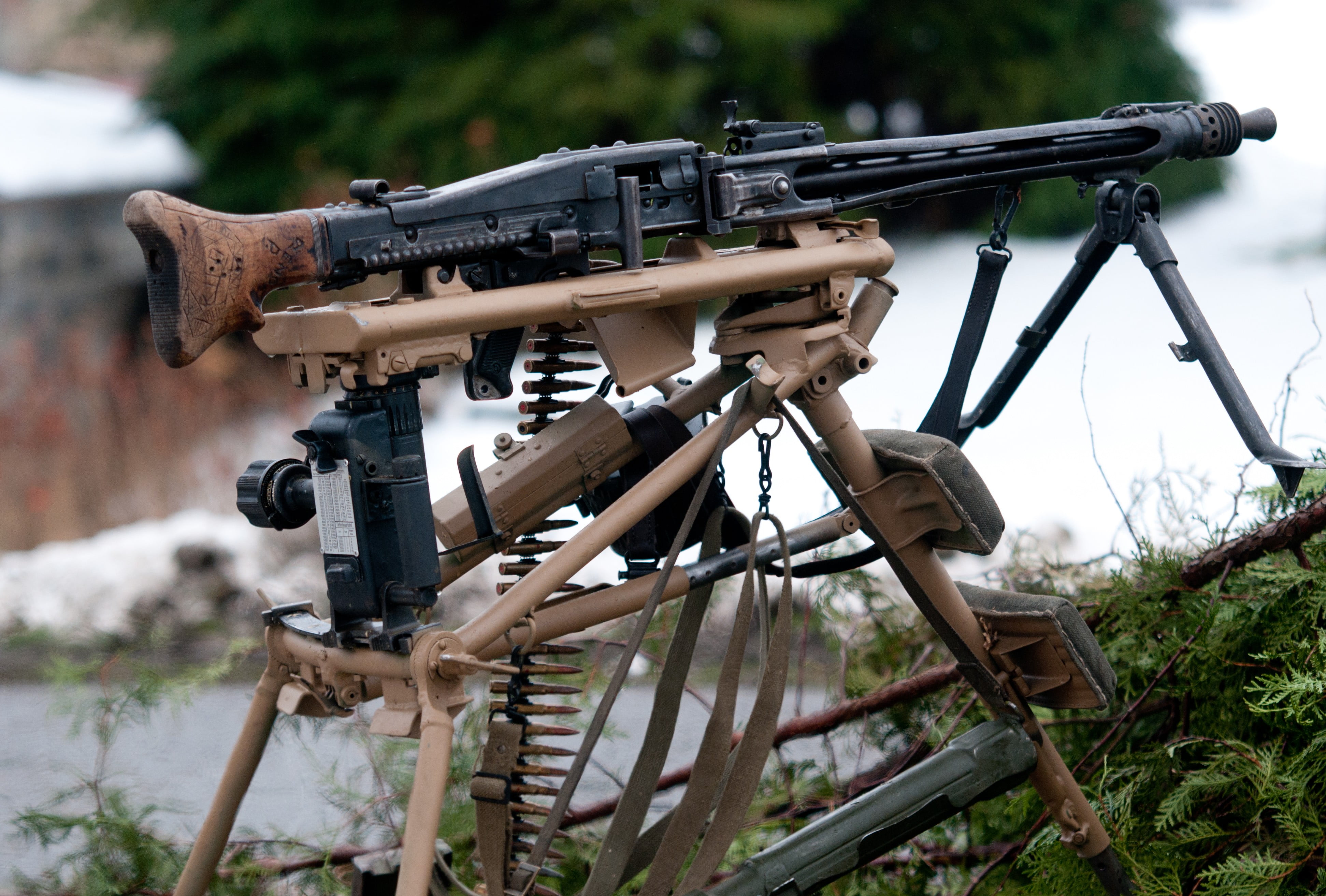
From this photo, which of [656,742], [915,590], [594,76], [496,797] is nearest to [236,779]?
[496,797]

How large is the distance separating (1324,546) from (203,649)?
3.03 metres

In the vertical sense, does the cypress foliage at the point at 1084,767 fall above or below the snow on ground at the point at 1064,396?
below

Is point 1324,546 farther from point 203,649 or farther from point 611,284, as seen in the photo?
point 203,649

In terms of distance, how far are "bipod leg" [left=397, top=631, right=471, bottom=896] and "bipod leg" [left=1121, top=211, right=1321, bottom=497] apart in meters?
1.08

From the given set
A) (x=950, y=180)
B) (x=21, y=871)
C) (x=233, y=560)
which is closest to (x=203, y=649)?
(x=233, y=560)

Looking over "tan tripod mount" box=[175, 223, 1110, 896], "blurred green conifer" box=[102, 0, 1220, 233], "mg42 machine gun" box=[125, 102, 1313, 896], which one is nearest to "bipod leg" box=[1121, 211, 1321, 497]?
"mg42 machine gun" box=[125, 102, 1313, 896]

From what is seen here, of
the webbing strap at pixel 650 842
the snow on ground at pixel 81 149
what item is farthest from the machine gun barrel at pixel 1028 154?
the snow on ground at pixel 81 149

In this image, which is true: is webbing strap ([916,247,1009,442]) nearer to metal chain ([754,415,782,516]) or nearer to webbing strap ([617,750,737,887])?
metal chain ([754,415,782,516])

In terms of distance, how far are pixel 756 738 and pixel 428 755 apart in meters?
0.49

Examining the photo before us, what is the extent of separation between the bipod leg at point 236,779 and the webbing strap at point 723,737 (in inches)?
22.0

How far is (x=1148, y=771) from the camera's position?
6.95 feet

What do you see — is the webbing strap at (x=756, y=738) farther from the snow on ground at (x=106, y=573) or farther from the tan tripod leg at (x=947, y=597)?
the snow on ground at (x=106, y=573)

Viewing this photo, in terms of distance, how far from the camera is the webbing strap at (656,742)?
1.69m

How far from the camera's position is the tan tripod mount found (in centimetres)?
142
